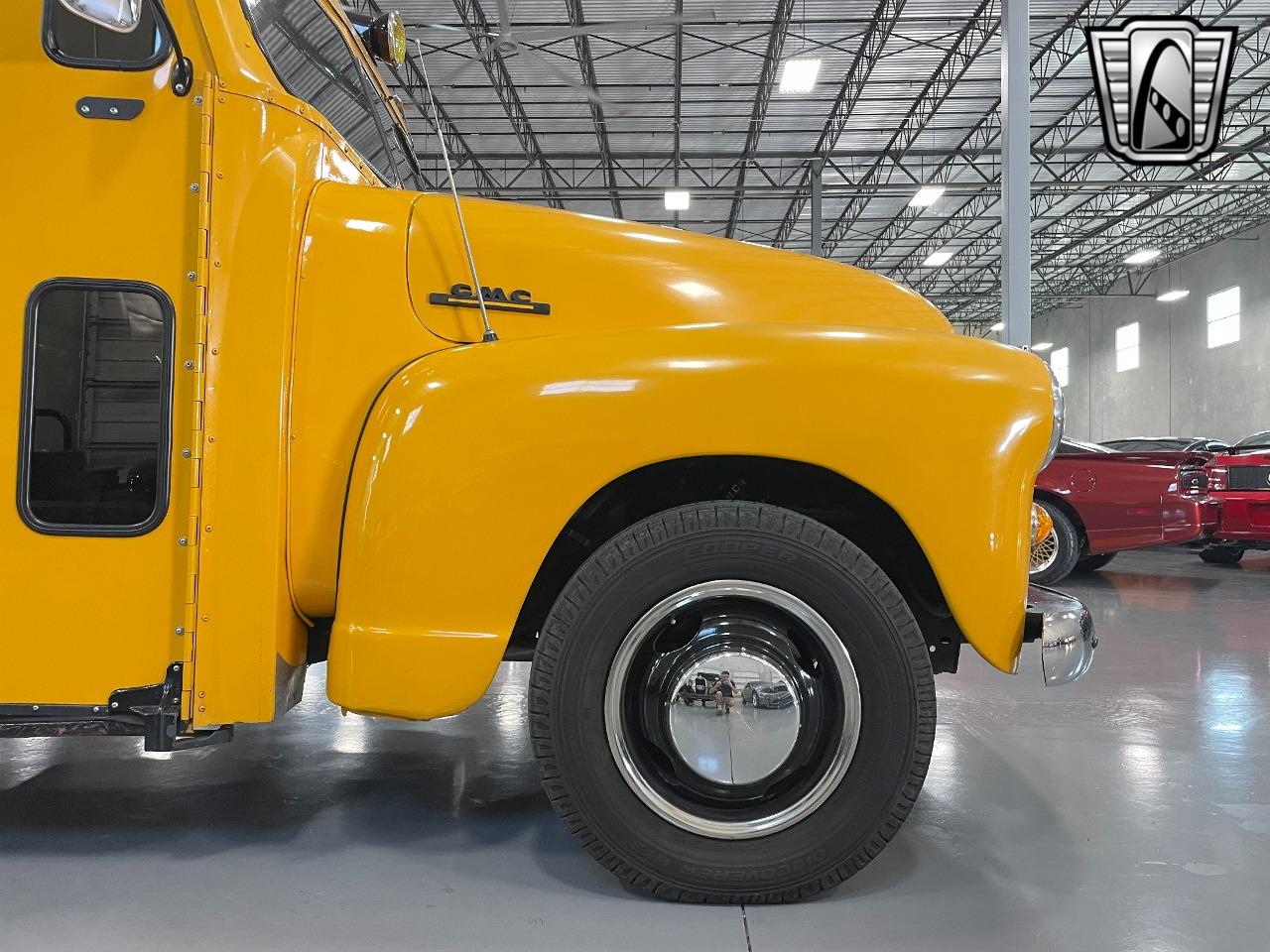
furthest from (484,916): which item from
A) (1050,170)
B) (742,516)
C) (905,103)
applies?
(1050,170)

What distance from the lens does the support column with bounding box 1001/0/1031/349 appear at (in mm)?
9523

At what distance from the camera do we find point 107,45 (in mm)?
2332

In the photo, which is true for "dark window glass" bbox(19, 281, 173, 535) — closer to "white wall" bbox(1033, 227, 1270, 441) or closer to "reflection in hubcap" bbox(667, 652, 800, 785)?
"reflection in hubcap" bbox(667, 652, 800, 785)

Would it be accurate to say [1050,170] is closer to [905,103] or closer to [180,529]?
[905,103]

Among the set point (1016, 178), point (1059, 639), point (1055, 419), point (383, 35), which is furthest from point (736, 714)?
point (1016, 178)

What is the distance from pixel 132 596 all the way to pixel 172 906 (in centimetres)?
71

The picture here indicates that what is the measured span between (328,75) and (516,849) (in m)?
2.33

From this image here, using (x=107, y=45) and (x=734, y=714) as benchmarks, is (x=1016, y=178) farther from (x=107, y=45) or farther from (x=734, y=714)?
(x=107, y=45)

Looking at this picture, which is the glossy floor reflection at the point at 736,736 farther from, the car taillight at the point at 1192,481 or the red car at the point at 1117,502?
the car taillight at the point at 1192,481

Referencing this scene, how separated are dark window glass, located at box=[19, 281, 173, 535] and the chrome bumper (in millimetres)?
2051

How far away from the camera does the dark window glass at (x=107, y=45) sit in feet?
7.63

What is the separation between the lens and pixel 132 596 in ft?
7.47

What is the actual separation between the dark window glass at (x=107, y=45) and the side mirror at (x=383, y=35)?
3.25 ft

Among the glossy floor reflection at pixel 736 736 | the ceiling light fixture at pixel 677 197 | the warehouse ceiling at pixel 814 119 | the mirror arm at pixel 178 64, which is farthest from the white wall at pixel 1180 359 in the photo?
the mirror arm at pixel 178 64
